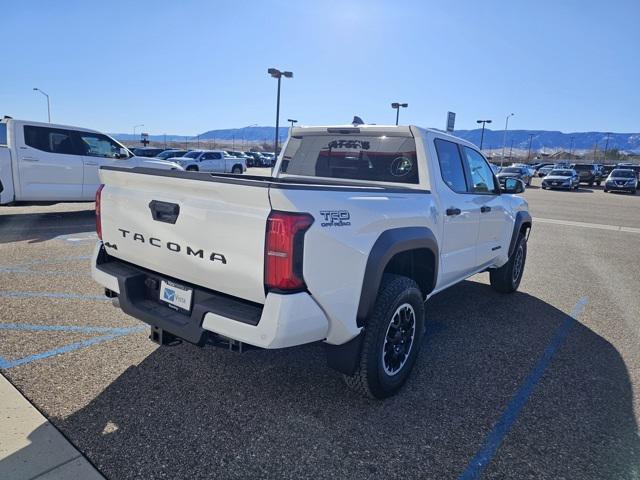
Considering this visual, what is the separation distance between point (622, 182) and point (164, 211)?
111 ft

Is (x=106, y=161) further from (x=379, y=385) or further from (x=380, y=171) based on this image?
(x=379, y=385)

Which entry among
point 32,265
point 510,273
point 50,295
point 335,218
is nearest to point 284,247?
point 335,218

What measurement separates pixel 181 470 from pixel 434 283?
2290 mm

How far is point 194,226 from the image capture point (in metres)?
2.51

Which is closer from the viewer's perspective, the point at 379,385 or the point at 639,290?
the point at 379,385

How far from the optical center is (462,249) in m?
4.14

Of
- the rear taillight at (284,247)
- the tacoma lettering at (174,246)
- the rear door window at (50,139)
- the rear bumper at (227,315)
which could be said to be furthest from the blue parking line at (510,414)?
the rear door window at (50,139)

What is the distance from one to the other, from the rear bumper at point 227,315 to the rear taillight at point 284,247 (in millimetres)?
93

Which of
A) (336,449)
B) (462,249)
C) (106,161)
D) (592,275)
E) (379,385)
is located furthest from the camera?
(106,161)

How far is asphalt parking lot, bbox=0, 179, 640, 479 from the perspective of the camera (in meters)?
2.43

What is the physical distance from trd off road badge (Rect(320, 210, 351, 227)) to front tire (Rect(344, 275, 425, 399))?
66 centimetres

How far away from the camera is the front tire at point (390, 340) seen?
2.80 m

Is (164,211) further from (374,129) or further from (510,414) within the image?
(510,414)

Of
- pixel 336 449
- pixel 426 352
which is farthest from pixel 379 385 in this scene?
pixel 426 352
